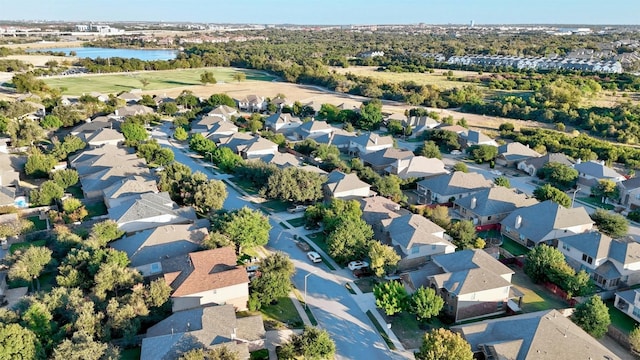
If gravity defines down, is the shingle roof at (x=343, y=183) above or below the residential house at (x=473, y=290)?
above

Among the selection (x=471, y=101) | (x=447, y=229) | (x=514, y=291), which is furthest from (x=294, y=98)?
(x=514, y=291)

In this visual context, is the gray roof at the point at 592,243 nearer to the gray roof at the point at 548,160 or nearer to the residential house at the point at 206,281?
the gray roof at the point at 548,160

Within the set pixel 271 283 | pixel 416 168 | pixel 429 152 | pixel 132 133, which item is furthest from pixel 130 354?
pixel 132 133

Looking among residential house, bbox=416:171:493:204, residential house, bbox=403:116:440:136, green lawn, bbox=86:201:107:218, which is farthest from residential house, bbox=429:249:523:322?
residential house, bbox=403:116:440:136

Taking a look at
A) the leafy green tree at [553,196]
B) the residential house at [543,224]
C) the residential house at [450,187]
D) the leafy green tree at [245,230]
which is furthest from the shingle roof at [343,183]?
the leafy green tree at [553,196]

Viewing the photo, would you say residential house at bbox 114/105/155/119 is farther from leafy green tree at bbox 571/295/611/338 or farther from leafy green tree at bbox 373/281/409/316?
leafy green tree at bbox 571/295/611/338

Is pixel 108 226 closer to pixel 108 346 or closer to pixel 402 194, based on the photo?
pixel 108 346
